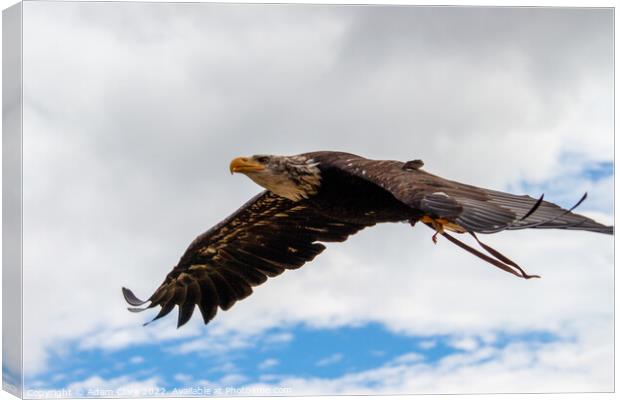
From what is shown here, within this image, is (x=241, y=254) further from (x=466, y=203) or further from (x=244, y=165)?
(x=466, y=203)

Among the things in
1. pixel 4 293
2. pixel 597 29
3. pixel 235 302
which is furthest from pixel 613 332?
pixel 4 293

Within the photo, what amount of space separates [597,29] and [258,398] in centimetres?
665

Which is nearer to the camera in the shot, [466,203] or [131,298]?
[466,203]

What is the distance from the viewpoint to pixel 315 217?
1346 centimetres

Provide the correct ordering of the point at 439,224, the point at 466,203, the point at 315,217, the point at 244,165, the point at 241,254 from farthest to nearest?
the point at 241,254 → the point at 315,217 → the point at 244,165 → the point at 439,224 → the point at 466,203

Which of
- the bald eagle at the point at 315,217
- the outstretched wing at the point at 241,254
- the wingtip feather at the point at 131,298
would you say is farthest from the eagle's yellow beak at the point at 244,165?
the wingtip feather at the point at 131,298

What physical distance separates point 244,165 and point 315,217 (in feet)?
6.88

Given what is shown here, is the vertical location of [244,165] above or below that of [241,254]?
above

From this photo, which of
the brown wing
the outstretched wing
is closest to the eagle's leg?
the brown wing

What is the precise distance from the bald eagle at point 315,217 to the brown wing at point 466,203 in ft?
0.04

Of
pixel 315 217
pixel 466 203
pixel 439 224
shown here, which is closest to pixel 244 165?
A: pixel 315 217

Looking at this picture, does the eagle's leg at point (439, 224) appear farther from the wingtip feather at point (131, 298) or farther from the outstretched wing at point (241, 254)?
the wingtip feather at point (131, 298)

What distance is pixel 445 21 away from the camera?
45.6ft

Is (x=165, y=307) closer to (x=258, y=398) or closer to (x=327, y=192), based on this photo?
(x=258, y=398)
